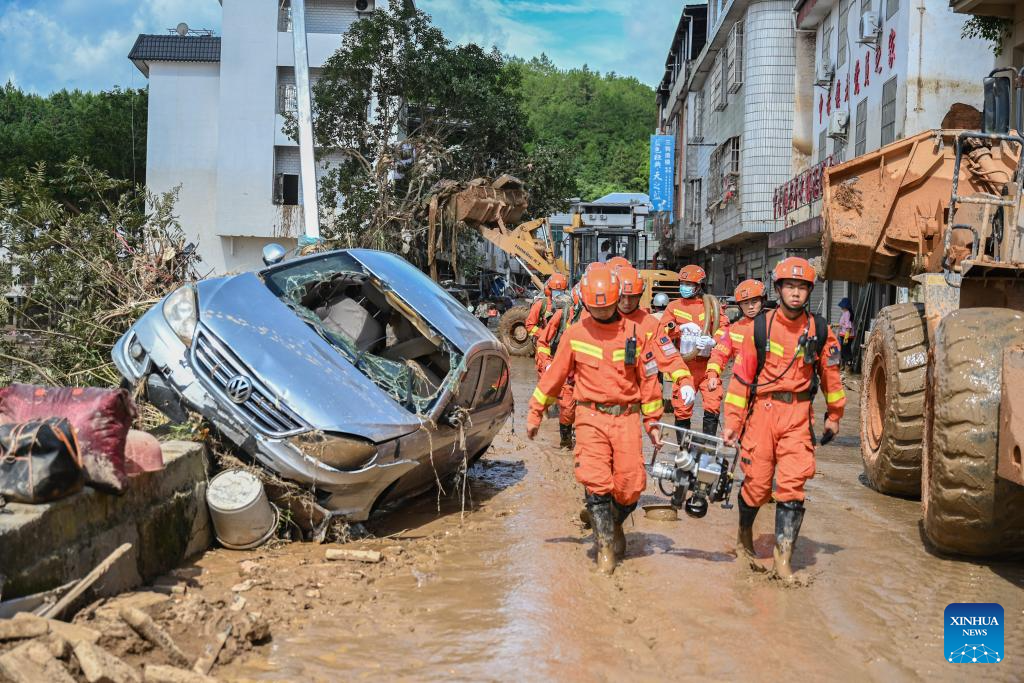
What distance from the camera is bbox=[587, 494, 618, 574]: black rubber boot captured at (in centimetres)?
606

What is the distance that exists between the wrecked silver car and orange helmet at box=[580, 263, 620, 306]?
1297mm

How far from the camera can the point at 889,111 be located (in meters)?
19.5

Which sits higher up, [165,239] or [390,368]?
[165,239]

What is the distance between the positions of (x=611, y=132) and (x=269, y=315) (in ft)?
230

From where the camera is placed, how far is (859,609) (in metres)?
5.36

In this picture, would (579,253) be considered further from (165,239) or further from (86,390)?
(86,390)

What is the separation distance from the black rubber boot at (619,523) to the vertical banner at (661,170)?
33815 millimetres

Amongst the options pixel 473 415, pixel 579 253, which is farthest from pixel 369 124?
pixel 473 415

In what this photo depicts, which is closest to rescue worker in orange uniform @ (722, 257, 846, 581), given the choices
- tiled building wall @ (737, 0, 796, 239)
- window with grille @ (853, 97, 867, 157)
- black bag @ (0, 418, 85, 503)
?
black bag @ (0, 418, 85, 503)

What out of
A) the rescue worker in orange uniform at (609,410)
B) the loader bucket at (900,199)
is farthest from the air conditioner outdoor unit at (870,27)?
the rescue worker in orange uniform at (609,410)

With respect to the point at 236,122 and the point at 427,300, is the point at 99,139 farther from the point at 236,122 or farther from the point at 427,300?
the point at 427,300

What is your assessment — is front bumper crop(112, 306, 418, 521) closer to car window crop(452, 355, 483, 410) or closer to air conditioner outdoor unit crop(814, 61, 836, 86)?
car window crop(452, 355, 483, 410)

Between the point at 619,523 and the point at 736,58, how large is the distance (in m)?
24.4

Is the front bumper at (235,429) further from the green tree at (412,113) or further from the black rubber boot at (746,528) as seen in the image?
the green tree at (412,113)
